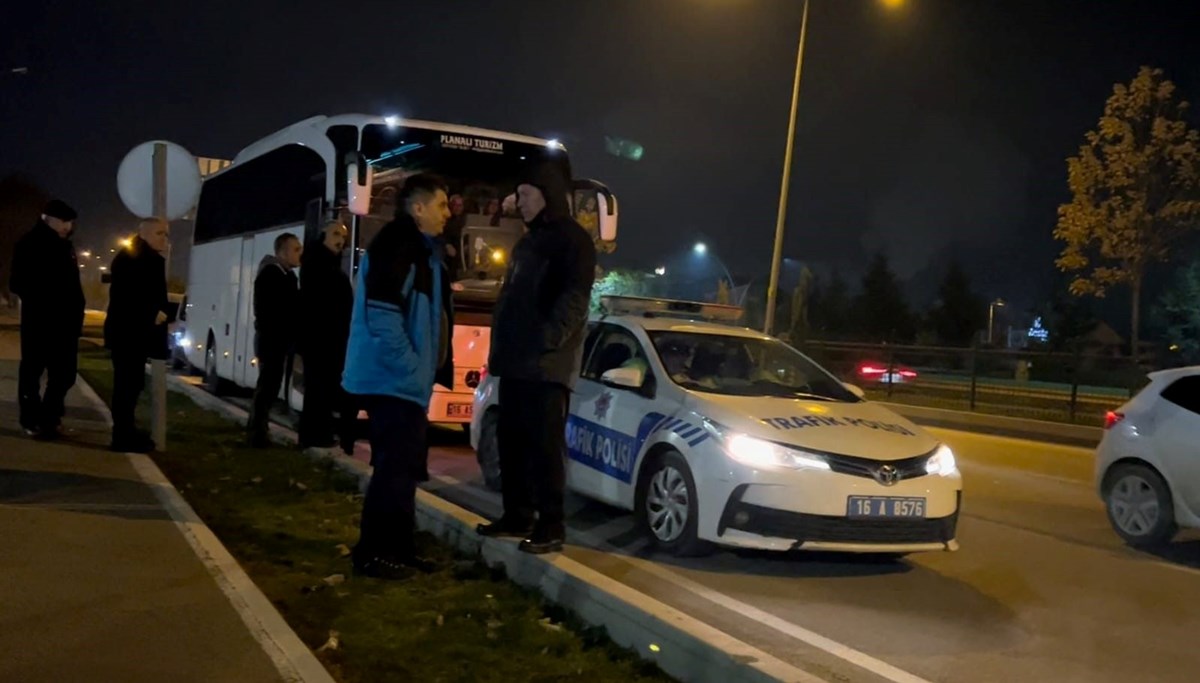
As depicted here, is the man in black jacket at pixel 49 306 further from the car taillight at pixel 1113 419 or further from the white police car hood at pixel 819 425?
the car taillight at pixel 1113 419

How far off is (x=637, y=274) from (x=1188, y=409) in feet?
155

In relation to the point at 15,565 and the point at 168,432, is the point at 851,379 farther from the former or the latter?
the point at 15,565

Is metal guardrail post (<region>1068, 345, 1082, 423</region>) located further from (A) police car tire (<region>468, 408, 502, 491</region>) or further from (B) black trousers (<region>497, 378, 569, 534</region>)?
(B) black trousers (<region>497, 378, 569, 534</region>)

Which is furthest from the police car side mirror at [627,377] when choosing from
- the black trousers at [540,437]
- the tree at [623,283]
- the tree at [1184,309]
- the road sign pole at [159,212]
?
the tree at [623,283]

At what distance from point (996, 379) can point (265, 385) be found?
1739 centimetres

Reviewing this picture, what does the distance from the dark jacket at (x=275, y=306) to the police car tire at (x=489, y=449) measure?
2.20m

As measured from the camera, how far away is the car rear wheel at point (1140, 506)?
9.20 metres

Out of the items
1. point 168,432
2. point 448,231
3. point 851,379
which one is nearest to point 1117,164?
point 851,379

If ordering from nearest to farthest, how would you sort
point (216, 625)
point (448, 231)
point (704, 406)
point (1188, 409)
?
1. point (216, 625)
2. point (704, 406)
3. point (1188, 409)
4. point (448, 231)

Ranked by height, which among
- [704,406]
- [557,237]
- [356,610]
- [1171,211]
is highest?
[1171,211]

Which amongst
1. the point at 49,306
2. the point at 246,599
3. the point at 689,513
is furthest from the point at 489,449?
the point at 246,599

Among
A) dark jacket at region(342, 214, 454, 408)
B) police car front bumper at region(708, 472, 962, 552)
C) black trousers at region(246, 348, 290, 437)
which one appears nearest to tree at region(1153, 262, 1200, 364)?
black trousers at region(246, 348, 290, 437)

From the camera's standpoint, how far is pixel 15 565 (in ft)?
20.2

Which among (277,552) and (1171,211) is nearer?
(277,552)
